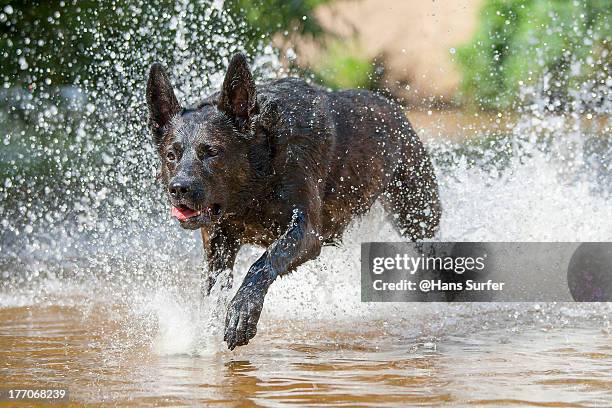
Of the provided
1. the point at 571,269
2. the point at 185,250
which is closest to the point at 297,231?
the point at 571,269

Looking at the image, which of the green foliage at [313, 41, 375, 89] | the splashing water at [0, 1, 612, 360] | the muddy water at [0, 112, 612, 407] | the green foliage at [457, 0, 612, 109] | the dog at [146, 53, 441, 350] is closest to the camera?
the muddy water at [0, 112, 612, 407]

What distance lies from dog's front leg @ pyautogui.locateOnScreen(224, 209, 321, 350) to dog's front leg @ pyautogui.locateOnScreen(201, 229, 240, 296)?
472 millimetres

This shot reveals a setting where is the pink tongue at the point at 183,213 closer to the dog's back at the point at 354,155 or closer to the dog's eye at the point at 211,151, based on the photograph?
the dog's eye at the point at 211,151

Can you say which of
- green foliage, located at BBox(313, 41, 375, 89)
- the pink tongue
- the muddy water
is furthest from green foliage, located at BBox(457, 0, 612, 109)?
the pink tongue

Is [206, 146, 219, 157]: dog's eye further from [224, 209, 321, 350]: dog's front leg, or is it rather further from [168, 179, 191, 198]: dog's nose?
[224, 209, 321, 350]: dog's front leg

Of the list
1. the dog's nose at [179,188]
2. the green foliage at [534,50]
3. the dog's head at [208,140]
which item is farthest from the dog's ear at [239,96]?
the green foliage at [534,50]

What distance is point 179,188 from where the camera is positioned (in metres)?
4.07

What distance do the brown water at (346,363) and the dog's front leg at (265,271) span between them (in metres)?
0.14

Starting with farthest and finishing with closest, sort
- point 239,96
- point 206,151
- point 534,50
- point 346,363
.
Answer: point 534,50 → point 239,96 → point 206,151 → point 346,363

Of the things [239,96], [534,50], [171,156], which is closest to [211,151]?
[171,156]

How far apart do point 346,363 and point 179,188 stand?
41.2 inches

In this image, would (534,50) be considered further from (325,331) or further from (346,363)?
(346,363)

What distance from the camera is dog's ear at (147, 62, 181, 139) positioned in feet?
15.0

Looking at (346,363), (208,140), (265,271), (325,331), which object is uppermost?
(208,140)
